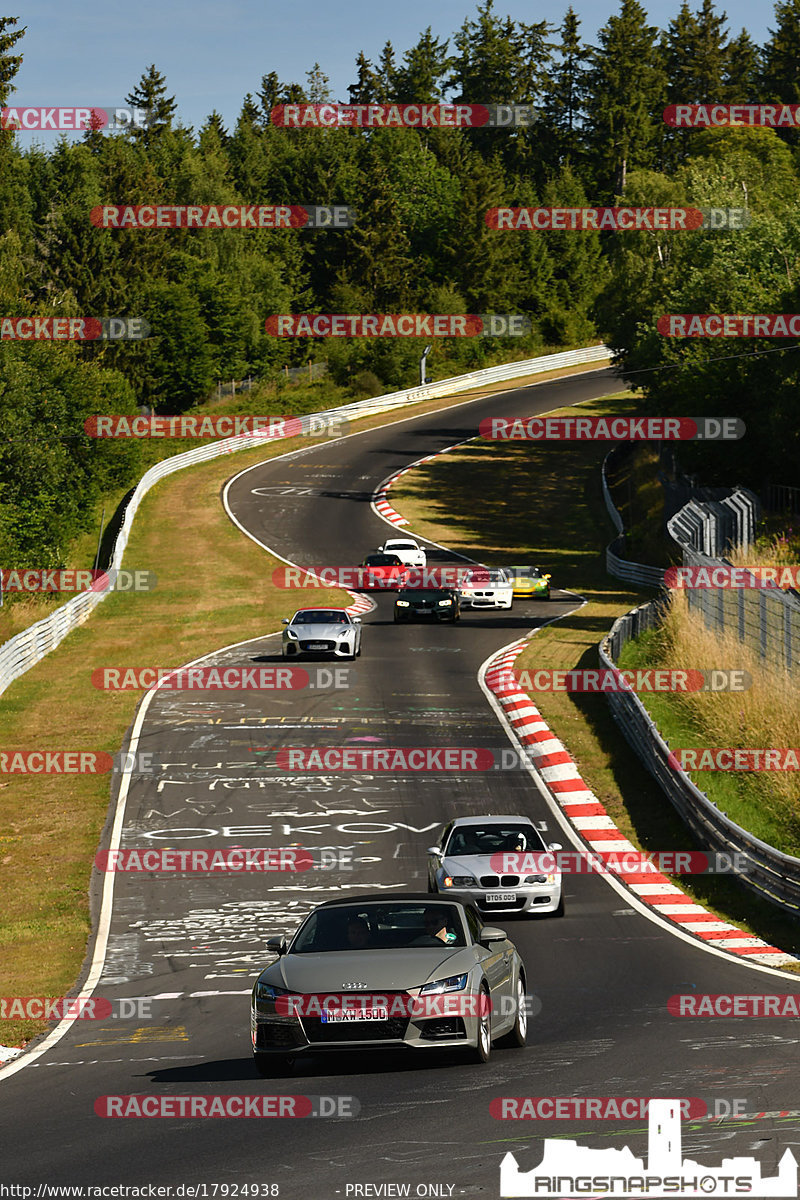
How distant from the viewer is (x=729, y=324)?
5572 cm

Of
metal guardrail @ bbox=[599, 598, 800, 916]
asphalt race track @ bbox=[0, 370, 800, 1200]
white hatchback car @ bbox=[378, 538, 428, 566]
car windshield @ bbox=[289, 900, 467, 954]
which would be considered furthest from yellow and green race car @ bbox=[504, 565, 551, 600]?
car windshield @ bbox=[289, 900, 467, 954]

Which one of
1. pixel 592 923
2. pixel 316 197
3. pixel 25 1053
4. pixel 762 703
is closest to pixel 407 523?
pixel 762 703

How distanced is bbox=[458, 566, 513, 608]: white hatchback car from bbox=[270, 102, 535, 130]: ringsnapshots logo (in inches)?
4160

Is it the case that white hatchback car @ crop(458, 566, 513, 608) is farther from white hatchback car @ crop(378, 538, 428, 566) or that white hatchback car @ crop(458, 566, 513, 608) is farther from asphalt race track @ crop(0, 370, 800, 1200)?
asphalt race track @ crop(0, 370, 800, 1200)

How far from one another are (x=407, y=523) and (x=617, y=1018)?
52761 millimetres

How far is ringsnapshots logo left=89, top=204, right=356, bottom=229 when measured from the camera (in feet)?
343

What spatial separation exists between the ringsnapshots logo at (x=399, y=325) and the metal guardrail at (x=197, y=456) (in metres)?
7.24

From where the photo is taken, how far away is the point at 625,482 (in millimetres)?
72375

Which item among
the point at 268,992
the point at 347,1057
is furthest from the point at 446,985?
the point at 268,992

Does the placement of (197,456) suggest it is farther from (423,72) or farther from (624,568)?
(423,72)

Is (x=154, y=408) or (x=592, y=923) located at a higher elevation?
(x=154, y=408)

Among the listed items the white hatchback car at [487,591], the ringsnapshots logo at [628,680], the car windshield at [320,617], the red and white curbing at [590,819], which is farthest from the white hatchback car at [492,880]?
the white hatchback car at [487,591]

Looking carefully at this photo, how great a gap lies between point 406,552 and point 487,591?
6.48 metres

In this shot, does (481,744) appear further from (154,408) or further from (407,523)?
(154,408)
